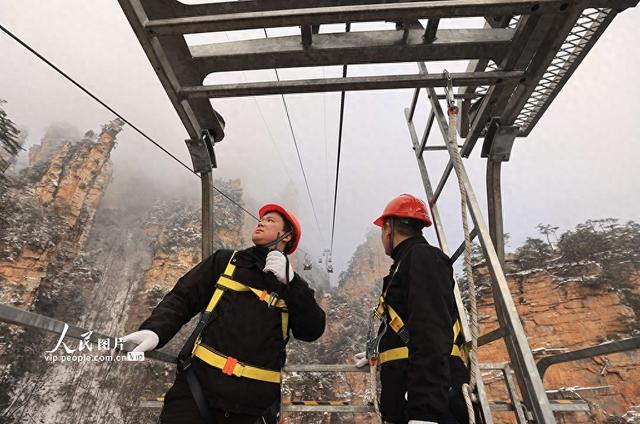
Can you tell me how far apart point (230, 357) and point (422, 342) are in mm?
1302

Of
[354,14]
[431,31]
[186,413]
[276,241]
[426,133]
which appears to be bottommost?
[186,413]

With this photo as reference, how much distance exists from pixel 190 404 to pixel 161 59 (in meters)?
2.42

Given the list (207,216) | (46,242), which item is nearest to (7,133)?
(46,242)

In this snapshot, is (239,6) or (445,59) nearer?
(239,6)

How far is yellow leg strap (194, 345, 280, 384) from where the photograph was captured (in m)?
2.20

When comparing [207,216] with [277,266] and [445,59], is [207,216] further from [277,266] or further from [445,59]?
[445,59]

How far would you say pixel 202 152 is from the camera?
10.6 feet

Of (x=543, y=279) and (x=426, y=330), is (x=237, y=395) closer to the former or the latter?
(x=426, y=330)

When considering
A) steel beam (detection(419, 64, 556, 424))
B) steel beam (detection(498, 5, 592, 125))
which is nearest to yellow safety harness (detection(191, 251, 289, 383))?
steel beam (detection(419, 64, 556, 424))

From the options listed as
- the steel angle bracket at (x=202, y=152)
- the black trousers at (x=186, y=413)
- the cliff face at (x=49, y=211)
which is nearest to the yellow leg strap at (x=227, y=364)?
the black trousers at (x=186, y=413)

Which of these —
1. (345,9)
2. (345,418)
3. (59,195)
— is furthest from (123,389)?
(345,9)

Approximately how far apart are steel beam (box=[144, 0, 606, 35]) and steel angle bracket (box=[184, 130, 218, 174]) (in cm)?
115

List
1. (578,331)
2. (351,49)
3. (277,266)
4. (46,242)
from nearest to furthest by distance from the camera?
(351,49) < (277,266) < (578,331) < (46,242)

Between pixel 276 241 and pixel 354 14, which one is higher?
pixel 354 14
